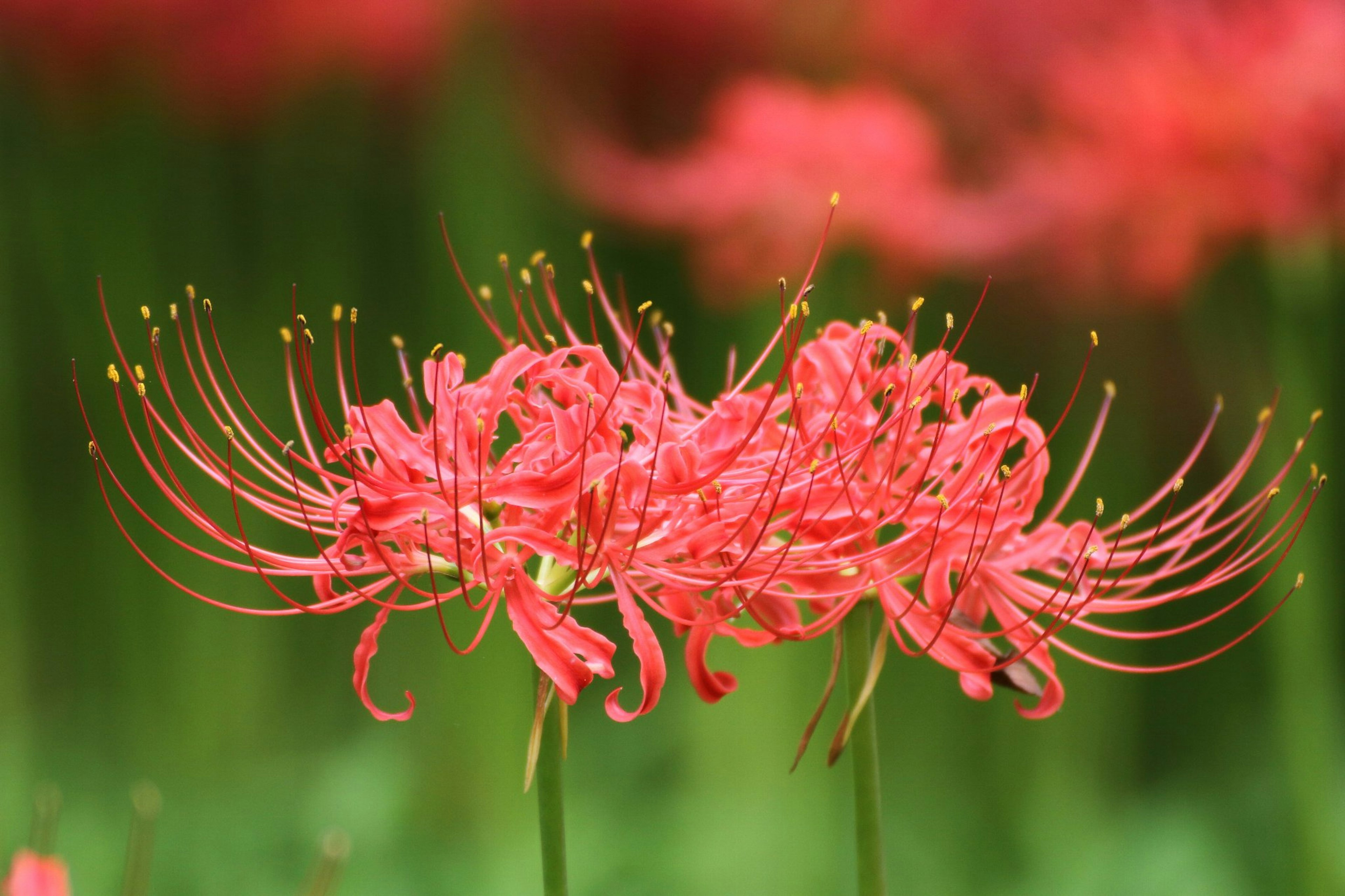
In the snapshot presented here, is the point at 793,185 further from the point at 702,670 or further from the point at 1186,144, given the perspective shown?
the point at 702,670

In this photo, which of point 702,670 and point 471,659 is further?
point 471,659

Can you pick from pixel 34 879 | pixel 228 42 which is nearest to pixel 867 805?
pixel 34 879

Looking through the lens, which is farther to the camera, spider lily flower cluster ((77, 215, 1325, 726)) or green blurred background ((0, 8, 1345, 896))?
green blurred background ((0, 8, 1345, 896))

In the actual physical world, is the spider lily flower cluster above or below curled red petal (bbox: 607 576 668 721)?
above

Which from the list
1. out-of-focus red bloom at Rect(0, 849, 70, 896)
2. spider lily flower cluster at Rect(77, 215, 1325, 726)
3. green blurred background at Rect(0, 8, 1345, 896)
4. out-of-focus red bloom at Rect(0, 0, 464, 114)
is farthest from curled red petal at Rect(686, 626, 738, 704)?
out-of-focus red bloom at Rect(0, 0, 464, 114)

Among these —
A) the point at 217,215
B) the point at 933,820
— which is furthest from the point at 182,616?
the point at 933,820

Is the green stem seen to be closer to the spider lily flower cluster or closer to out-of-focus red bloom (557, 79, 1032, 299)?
the spider lily flower cluster

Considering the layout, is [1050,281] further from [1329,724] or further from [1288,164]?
[1329,724]
